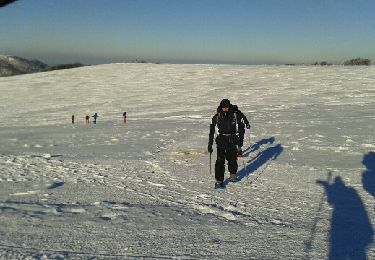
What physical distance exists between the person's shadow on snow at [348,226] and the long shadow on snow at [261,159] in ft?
6.40

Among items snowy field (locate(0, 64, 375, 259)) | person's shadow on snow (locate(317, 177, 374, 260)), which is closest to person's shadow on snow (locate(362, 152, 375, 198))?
snowy field (locate(0, 64, 375, 259))

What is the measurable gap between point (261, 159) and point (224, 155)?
308 cm

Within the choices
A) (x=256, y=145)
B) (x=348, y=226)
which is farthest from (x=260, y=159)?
(x=348, y=226)

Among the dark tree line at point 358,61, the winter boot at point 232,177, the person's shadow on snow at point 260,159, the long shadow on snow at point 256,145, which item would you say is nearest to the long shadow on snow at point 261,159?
the person's shadow on snow at point 260,159

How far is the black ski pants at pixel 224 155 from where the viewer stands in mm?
8734

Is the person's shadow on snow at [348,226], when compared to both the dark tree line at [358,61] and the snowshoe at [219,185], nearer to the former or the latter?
the snowshoe at [219,185]

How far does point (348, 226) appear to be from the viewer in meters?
6.28

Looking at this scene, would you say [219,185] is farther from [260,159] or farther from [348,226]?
[260,159]

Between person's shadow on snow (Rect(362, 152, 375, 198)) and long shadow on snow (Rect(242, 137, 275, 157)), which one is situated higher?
person's shadow on snow (Rect(362, 152, 375, 198))

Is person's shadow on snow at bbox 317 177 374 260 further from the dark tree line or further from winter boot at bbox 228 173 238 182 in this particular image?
the dark tree line

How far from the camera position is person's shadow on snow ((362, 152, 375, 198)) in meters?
8.86

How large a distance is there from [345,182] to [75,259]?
630 centimetres

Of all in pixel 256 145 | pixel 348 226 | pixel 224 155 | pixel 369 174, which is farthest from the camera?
pixel 256 145

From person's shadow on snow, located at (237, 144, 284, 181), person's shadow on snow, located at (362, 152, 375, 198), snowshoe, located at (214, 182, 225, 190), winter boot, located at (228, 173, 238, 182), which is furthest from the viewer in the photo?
person's shadow on snow, located at (237, 144, 284, 181)
